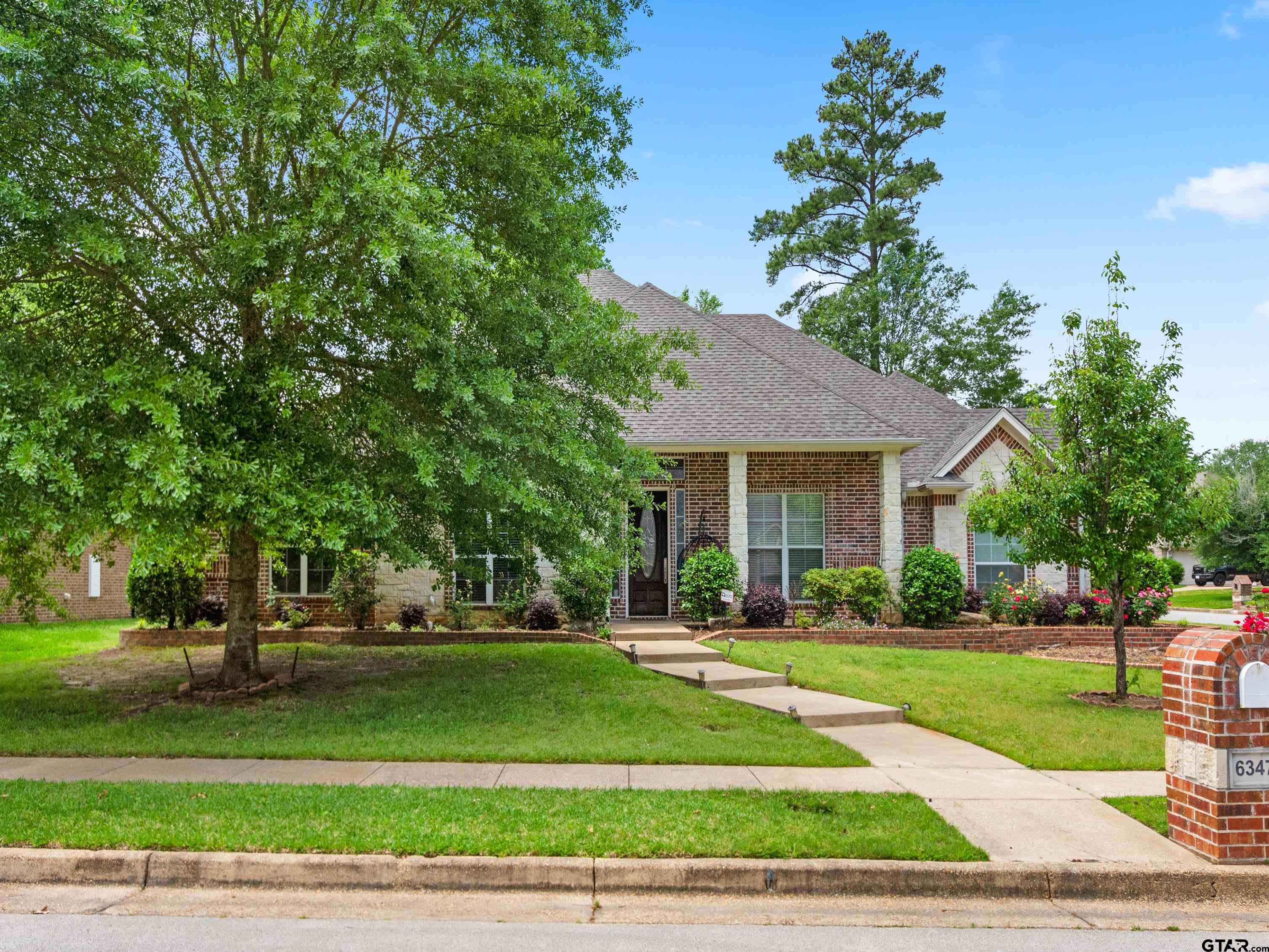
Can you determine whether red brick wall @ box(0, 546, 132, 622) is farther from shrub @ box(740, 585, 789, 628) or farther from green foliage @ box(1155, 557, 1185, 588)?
green foliage @ box(1155, 557, 1185, 588)

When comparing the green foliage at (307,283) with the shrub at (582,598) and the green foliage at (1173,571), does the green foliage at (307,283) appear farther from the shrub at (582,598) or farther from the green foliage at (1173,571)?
the green foliage at (1173,571)

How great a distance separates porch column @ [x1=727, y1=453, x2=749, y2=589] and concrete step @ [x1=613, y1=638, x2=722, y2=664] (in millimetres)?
3257

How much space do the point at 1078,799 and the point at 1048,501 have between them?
15.6 feet

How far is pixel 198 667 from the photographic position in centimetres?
1217

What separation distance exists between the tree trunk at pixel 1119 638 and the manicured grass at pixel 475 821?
5.80 m

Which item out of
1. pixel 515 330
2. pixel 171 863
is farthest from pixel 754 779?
pixel 515 330

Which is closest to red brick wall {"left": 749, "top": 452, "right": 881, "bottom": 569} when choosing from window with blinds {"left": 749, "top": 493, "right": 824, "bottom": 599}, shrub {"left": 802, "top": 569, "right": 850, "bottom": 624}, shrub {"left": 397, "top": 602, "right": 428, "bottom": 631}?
window with blinds {"left": 749, "top": 493, "right": 824, "bottom": 599}

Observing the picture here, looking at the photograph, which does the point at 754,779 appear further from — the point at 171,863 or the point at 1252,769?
the point at 171,863

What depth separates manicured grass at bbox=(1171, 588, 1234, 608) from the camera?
33344 mm

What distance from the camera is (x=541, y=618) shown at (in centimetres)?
1547

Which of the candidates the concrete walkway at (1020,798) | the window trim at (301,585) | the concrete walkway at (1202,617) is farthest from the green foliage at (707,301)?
the concrete walkway at (1202,617)

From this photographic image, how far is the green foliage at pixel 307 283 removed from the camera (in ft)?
25.0

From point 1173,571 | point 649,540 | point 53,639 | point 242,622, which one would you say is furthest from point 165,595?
point 1173,571

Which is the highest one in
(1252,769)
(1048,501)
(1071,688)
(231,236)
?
(231,236)
